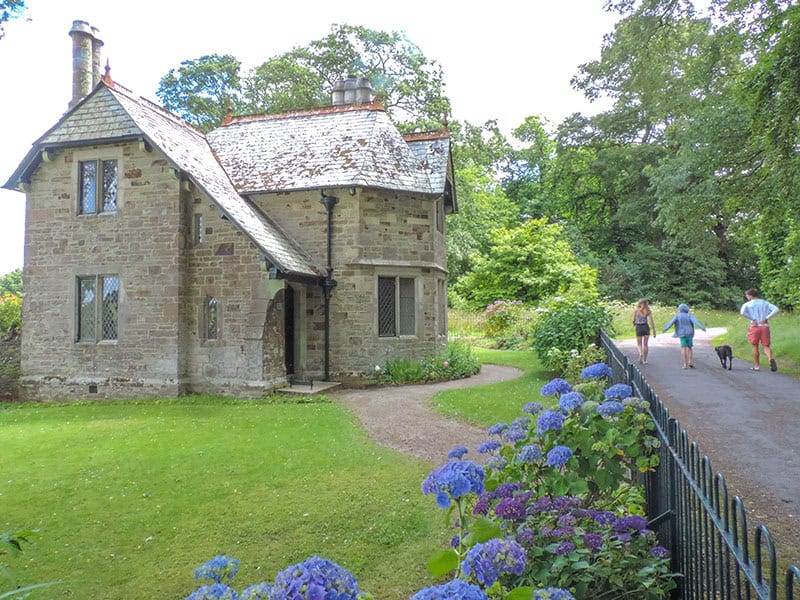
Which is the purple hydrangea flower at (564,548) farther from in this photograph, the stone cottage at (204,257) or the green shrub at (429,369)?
the green shrub at (429,369)

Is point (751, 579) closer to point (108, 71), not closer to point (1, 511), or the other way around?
point (1, 511)

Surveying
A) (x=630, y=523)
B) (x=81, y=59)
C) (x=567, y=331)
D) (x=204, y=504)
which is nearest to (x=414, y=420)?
(x=204, y=504)

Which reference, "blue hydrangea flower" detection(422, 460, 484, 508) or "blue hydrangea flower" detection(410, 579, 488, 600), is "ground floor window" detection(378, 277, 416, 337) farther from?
"blue hydrangea flower" detection(410, 579, 488, 600)

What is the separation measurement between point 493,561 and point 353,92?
65.7 feet

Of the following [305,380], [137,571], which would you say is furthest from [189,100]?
[137,571]

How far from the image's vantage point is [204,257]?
14.1 meters

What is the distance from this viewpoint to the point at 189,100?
32750mm

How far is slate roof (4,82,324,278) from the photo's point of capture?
45.1 ft

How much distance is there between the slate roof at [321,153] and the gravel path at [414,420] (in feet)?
18.2

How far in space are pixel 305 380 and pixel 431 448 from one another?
289 inches

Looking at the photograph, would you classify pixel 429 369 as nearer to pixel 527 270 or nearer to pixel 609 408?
pixel 609 408

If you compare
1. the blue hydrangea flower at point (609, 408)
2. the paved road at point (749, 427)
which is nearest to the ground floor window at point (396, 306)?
the paved road at point (749, 427)

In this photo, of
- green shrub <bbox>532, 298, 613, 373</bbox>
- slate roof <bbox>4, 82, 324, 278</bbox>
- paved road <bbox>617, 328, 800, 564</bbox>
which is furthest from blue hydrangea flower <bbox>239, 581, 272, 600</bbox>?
green shrub <bbox>532, 298, 613, 373</bbox>

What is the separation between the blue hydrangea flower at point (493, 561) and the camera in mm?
2229
